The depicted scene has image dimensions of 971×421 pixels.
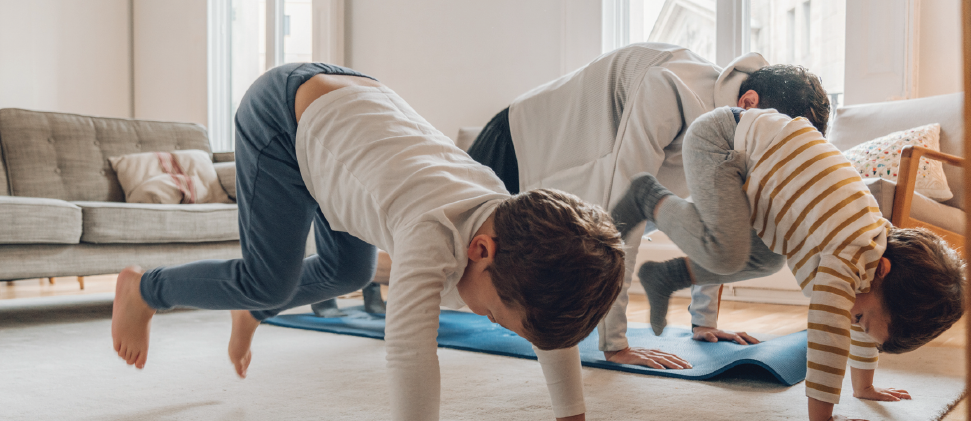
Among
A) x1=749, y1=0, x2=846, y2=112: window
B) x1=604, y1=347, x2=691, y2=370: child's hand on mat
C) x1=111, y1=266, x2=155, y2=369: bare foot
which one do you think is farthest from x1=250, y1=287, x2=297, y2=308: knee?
x1=749, y1=0, x2=846, y2=112: window

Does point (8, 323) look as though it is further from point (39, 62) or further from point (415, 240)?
point (39, 62)

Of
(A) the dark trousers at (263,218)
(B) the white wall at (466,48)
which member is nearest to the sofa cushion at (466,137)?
(B) the white wall at (466,48)

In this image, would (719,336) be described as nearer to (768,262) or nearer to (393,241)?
(768,262)

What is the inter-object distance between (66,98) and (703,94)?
4.57 metres

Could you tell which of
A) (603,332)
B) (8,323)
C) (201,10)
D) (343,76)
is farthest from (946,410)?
(201,10)

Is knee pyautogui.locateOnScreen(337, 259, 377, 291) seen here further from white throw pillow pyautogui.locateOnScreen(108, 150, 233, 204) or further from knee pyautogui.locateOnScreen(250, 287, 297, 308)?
white throw pillow pyautogui.locateOnScreen(108, 150, 233, 204)

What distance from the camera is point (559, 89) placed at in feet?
5.31

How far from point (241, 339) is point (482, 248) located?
0.74 metres

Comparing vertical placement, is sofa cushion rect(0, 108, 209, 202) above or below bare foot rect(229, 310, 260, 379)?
above

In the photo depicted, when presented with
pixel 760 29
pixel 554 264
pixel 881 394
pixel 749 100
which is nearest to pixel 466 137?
pixel 760 29

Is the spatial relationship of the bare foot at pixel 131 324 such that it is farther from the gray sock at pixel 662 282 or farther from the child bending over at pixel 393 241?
the gray sock at pixel 662 282

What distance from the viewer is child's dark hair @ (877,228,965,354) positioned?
3.53 feet

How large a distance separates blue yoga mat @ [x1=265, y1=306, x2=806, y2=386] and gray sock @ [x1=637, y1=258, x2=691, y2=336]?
0.13 metres

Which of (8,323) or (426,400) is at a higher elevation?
(426,400)
